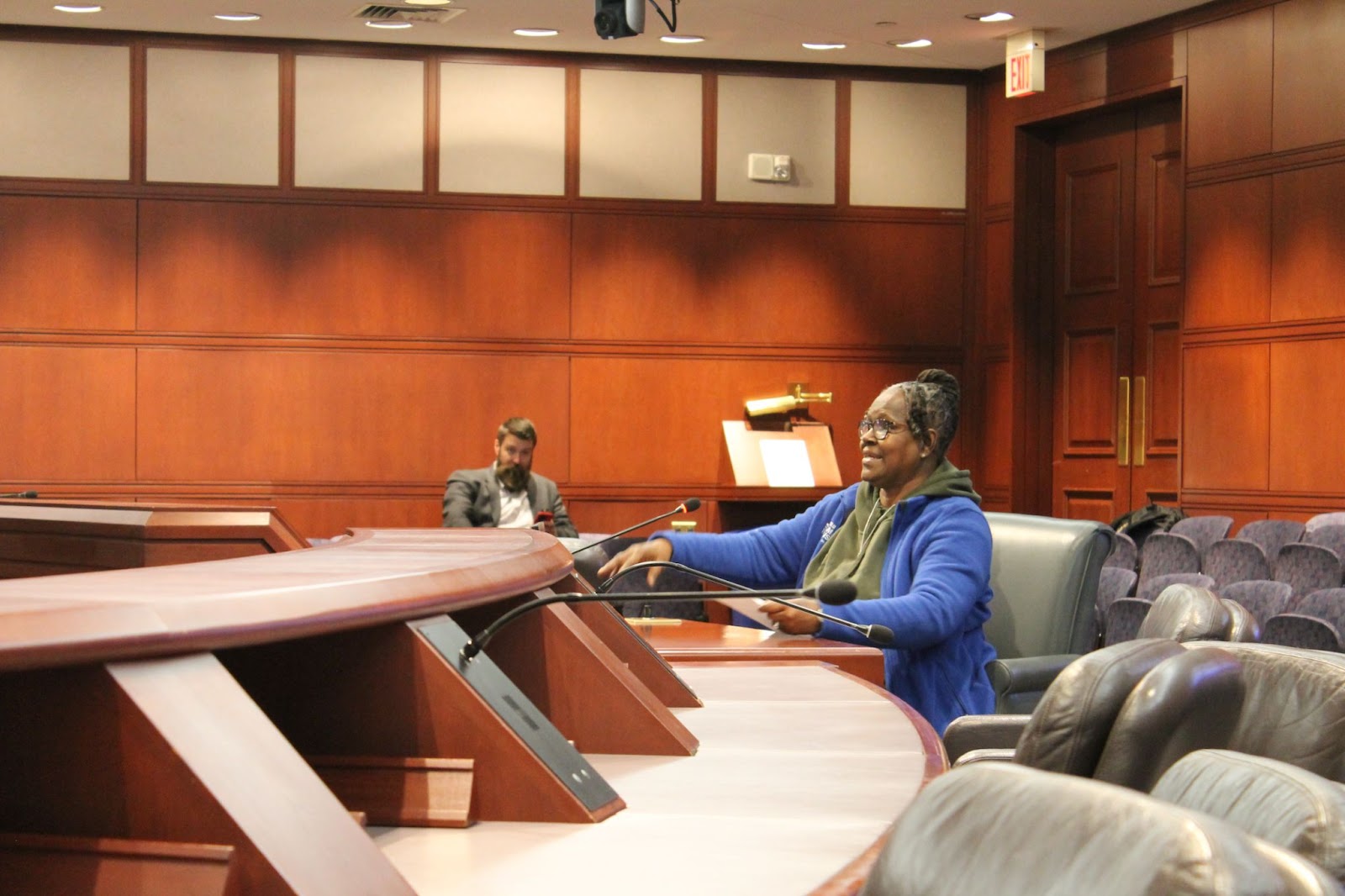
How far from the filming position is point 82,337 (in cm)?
808

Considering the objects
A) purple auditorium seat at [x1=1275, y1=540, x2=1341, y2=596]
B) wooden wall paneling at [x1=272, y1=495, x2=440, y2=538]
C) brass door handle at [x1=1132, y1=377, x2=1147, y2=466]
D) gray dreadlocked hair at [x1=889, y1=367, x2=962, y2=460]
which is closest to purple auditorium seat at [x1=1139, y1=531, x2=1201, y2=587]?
purple auditorium seat at [x1=1275, y1=540, x2=1341, y2=596]

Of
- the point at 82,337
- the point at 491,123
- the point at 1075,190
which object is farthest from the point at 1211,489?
the point at 82,337

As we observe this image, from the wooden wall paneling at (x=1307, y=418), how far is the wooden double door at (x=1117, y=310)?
2.00 ft

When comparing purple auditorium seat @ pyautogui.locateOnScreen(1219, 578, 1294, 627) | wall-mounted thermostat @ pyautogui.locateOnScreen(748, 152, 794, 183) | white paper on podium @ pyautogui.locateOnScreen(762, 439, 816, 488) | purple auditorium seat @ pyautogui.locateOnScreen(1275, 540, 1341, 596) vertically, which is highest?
wall-mounted thermostat @ pyautogui.locateOnScreen(748, 152, 794, 183)

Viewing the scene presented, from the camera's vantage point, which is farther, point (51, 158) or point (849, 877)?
point (51, 158)

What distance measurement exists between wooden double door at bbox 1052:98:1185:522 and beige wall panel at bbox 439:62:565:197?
274 cm

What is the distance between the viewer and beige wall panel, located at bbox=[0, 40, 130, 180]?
7977 mm

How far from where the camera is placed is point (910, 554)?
3.42m

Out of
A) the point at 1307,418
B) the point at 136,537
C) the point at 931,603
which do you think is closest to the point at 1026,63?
the point at 1307,418

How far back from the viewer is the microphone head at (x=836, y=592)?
1.61m

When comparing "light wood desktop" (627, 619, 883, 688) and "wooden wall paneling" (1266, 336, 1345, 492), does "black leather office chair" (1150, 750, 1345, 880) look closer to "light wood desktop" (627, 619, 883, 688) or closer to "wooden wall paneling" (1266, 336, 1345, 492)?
"light wood desktop" (627, 619, 883, 688)

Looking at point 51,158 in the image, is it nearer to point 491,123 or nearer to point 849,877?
point 491,123

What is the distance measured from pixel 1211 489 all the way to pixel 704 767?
6.22m

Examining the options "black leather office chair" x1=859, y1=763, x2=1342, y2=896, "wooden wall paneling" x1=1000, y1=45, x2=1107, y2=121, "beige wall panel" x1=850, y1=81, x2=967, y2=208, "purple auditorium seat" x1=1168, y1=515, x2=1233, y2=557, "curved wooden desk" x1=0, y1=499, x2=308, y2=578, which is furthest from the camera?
"beige wall panel" x1=850, y1=81, x2=967, y2=208
